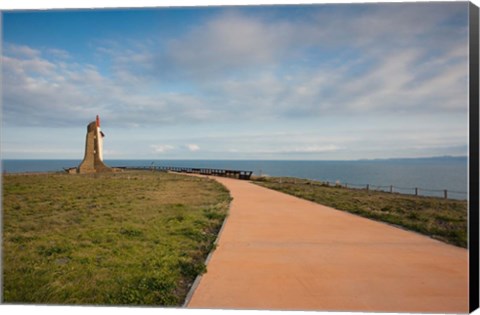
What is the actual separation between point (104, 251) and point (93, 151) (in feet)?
44.3

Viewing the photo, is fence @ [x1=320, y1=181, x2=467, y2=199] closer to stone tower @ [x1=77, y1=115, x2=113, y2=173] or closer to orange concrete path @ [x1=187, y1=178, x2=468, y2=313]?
orange concrete path @ [x1=187, y1=178, x2=468, y2=313]

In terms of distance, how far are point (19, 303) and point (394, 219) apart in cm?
607

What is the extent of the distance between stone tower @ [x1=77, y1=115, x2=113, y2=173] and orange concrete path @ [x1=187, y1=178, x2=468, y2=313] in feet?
42.7

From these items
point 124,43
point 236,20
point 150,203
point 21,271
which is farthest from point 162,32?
point 150,203

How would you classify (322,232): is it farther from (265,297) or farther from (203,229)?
(265,297)

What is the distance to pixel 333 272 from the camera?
143 inches

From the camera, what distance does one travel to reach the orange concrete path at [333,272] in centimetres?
314

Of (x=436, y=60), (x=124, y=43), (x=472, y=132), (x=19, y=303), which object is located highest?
(x=124, y=43)

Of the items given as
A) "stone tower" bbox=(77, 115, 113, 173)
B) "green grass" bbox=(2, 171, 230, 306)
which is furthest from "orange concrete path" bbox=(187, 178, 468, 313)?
"stone tower" bbox=(77, 115, 113, 173)

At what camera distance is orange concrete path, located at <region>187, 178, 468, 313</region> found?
314 cm

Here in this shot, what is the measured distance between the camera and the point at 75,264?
3.93 metres

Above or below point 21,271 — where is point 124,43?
above

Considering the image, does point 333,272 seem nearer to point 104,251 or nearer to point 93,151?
point 104,251

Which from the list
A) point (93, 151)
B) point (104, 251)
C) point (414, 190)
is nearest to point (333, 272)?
point (104, 251)
